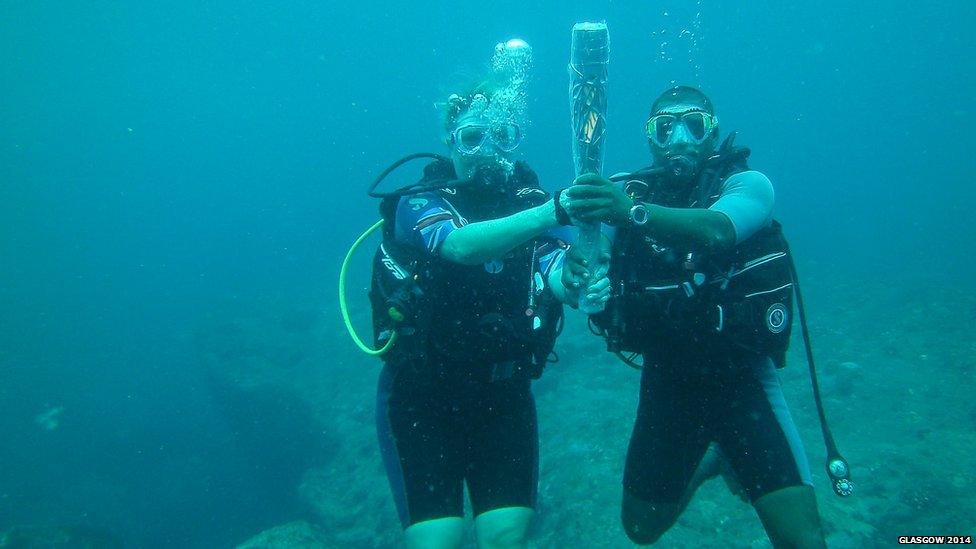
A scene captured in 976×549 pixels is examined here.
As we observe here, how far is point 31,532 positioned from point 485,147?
15862 mm

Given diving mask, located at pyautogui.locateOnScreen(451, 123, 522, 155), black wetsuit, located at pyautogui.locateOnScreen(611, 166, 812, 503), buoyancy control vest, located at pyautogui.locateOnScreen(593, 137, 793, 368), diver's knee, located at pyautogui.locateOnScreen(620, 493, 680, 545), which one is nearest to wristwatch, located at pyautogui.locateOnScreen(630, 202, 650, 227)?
black wetsuit, located at pyautogui.locateOnScreen(611, 166, 812, 503)

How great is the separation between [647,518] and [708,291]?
1901 mm

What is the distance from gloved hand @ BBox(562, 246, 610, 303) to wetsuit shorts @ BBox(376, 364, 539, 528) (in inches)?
50.5

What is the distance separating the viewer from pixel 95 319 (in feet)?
208

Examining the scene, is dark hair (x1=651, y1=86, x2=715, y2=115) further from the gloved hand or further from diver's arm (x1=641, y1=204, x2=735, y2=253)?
the gloved hand

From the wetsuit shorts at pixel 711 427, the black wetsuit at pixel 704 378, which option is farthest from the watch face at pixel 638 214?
the wetsuit shorts at pixel 711 427

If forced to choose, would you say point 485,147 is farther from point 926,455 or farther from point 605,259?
point 926,455

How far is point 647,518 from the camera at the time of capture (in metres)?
3.94

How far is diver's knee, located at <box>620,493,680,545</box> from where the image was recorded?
12.8 ft

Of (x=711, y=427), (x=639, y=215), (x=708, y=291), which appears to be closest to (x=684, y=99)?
(x=708, y=291)

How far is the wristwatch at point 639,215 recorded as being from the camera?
2.38m

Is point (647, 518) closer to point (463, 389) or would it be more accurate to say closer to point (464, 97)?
point (463, 389)

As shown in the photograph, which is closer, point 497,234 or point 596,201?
point 596,201

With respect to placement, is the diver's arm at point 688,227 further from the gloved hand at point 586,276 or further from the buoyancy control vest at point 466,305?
the buoyancy control vest at point 466,305
